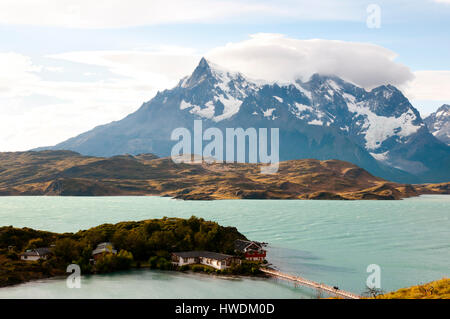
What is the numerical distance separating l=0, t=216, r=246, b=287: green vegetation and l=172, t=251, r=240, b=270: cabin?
236cm

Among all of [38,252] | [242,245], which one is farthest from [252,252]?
[38,252]

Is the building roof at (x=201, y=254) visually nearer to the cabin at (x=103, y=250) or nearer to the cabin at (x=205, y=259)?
the cabin at (x=205, y=259)

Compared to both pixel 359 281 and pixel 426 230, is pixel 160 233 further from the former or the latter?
pixel 426 230

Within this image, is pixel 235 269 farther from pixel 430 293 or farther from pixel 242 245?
pixel 430 293

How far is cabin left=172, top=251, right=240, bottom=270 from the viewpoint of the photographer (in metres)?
93.9

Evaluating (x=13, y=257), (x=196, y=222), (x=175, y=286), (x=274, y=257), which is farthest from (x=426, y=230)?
(x=13, y=257)

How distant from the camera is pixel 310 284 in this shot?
81562mm

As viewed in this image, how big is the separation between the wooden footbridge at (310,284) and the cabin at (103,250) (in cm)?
3274

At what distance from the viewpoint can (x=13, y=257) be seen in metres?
94.0

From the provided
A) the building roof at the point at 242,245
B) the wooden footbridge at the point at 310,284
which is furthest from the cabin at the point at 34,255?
the wooden footbridge at the point at 310,284

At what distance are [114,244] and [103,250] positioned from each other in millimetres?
4918

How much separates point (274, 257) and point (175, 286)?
37.5 meters

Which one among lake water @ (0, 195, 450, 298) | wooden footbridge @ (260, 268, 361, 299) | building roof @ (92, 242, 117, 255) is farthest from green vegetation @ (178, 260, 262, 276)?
building roof @ (92, 242, 117, 255)

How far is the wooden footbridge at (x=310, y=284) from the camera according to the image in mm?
74562
